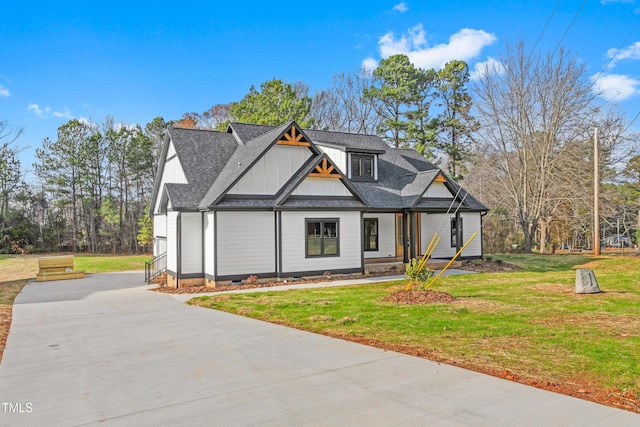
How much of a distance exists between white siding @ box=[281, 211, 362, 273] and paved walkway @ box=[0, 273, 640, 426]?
7.40 m

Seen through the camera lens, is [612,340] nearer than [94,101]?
Yes

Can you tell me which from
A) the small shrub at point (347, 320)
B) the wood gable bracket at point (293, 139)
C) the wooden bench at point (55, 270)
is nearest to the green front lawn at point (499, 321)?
the small shrub at point (347, 320)

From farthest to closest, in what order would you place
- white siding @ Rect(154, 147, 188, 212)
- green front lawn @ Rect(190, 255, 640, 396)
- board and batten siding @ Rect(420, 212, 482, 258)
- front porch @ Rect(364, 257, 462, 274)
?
board and batten siding @ Rect(420, 212, 482, 258) → front porch @ Rect(364, 257, 462, 274) → white siding @ Rect(154, 147, 188, 212) → green front lawn @ Rect(190, 255, 640, 396)

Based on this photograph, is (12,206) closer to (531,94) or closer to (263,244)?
(263,244)

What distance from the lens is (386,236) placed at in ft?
67.4

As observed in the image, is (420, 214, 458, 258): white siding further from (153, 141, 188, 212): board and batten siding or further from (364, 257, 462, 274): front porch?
(153, 141, 188, 212): board and batten siding

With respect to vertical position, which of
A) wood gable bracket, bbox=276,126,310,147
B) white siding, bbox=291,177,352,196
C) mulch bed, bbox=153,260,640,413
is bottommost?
mulch bed, bbox=153,260,640,413

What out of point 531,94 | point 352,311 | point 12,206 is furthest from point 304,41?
point 12,206

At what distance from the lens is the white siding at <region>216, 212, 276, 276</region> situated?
49.9 ft

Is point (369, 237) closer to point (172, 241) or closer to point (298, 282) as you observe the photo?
point (298, 282)

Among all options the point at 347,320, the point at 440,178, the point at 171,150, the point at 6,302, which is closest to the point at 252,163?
the point at 171,150

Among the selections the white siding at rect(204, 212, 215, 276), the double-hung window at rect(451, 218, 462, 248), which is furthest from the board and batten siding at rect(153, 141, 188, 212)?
the double-hung window at rect(451, 218, 462, 248)

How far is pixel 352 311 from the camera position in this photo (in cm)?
998

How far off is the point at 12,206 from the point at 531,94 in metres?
44.3
